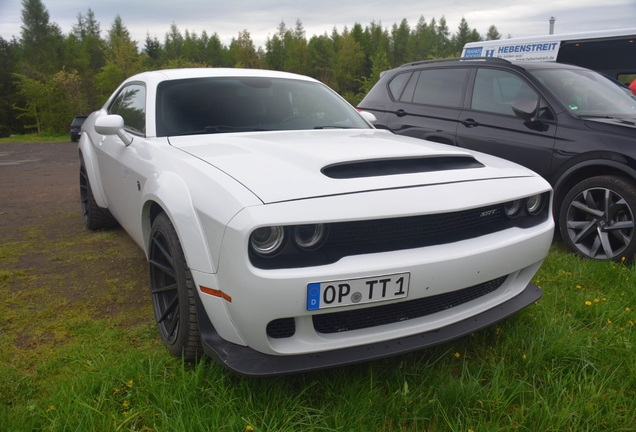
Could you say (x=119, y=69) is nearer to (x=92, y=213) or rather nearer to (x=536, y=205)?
(x=92, y=213)

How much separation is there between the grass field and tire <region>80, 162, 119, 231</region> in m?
1.52

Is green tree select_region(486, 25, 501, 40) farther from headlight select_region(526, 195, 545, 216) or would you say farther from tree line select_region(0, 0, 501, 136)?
headlight select_region(526, 195, 545, 216)

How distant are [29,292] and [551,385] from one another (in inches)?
122

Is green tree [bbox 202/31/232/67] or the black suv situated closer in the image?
the black suv

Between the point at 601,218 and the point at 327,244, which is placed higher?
the point at 327,244

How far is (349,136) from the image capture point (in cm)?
288

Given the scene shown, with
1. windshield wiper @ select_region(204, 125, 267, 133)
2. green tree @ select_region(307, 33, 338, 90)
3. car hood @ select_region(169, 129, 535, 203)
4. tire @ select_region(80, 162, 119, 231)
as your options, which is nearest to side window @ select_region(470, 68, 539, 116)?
car hood @ select_region(169, 129, 535, 203)

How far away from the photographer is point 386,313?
192 centimetres

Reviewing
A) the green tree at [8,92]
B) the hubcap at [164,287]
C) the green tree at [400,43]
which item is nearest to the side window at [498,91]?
the hubcap at [164,287]

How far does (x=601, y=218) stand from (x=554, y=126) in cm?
87

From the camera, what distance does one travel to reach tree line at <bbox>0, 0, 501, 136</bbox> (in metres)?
34.5

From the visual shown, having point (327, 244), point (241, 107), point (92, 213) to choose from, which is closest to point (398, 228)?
point (327, 244)

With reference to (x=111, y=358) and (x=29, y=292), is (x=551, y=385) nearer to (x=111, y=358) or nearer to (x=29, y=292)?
(x=111, y=358)

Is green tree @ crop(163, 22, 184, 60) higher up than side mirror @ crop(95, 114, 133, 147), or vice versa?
green tree @ crop(163, 22, 184, 60)
